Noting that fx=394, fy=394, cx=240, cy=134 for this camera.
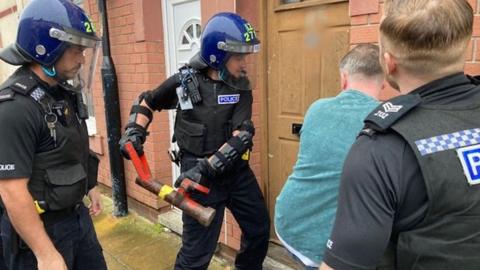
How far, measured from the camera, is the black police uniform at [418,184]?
987 mm

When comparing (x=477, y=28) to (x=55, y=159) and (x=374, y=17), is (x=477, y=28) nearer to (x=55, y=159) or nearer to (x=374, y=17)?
(x=374, y=17)

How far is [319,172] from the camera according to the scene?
4.99 ft

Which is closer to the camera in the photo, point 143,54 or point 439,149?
point 439,149

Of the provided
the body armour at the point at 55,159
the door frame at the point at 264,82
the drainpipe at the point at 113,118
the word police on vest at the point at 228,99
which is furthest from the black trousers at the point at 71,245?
the drainpipe at the point at 113,118

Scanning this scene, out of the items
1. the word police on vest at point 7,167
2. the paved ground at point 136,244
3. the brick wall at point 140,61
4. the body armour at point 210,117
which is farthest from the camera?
the brick wall at point 140,61

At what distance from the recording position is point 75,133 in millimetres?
2004

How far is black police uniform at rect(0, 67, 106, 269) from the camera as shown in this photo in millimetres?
1696

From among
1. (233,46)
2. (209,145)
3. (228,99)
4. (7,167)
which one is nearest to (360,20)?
(233,46)

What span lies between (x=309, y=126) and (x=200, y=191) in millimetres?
1100

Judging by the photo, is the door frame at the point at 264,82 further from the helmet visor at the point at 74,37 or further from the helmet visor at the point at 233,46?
the helmet visor at the point at 74,37

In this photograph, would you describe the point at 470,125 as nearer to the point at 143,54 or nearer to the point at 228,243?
the point at 228,243

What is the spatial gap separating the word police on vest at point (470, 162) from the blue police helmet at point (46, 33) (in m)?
1.68

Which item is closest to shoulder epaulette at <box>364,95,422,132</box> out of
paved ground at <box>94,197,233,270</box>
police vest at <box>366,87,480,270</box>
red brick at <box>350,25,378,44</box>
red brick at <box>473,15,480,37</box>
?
police vest at <box>366,87,480,270</box>

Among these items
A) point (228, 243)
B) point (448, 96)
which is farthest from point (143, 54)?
point (448, 96)
